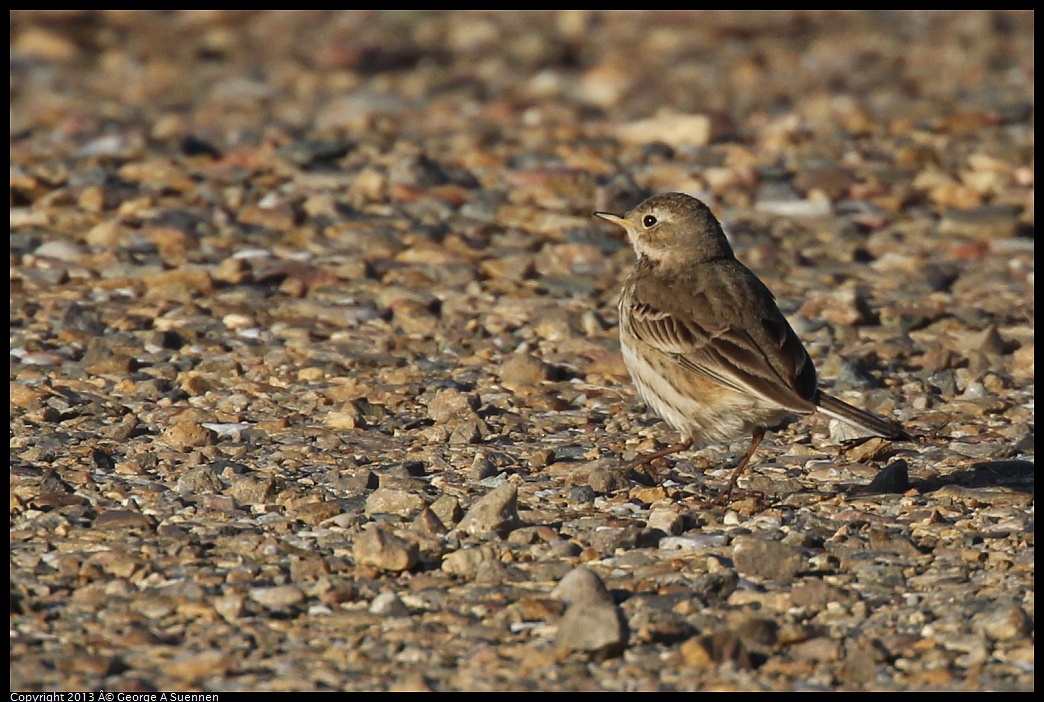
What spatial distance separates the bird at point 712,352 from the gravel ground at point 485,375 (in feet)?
1.03

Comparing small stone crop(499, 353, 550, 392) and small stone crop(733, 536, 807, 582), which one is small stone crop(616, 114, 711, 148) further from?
small stone crop(733, 536, 807, 582)

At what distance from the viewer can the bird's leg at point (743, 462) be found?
6.11 meters

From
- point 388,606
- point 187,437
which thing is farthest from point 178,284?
point 388,606

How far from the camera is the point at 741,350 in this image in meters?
6.28

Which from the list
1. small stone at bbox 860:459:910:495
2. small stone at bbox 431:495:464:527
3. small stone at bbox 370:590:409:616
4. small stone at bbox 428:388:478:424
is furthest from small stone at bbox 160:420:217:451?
small stone at bbox 860:459:910:495

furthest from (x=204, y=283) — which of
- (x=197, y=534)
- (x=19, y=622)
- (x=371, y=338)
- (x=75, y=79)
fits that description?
(x=75, y=79)

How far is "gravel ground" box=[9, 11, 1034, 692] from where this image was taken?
4.86m

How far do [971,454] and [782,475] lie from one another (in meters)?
0.86

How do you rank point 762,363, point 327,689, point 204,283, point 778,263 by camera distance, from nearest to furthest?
point 327,689, point 762,363, point 204,283, point 778,263

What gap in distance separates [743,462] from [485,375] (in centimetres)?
176

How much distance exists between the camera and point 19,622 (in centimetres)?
483

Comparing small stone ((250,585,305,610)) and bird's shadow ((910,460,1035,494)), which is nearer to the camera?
small stone ((250,585,305,610))

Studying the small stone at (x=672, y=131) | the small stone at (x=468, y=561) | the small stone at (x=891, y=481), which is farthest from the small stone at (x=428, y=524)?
the small stone at (x=672, y=131)

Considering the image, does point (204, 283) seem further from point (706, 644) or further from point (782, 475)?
point (706, 644)
